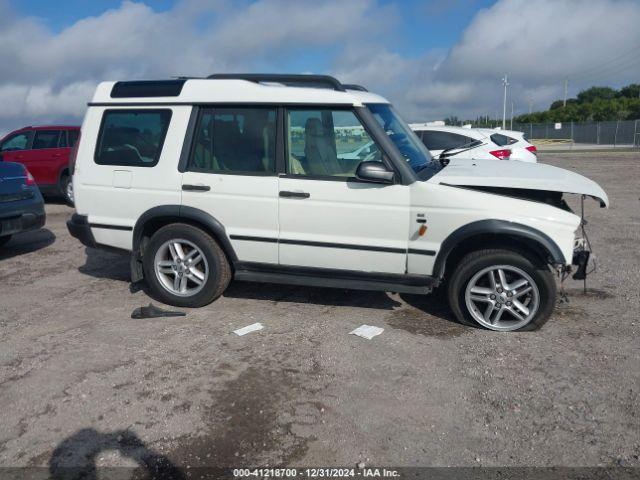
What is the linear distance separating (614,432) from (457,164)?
290cm

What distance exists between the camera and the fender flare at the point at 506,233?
4.21 m

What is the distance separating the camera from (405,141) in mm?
5051

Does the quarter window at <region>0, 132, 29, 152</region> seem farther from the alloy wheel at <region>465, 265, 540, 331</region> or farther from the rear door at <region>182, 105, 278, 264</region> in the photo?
the alloy wheel at <region>465, 265, 540, 331</region>

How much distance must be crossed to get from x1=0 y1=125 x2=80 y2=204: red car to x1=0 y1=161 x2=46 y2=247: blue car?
424 cm

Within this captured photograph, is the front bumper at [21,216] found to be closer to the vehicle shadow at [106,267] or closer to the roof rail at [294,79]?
the vehicle shadow at [106,267]

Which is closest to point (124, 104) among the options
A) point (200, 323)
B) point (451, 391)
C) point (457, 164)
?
point (200, 323)

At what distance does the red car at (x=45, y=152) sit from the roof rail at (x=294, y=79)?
8.00 meters

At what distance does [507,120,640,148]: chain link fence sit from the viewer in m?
38.5

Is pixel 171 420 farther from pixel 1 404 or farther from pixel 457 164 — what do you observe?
pixel 457 164

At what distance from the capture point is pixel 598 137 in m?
42.2

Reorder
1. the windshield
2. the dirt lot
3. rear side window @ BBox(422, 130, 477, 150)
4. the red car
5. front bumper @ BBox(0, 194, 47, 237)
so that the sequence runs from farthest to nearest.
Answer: the red car < rear side window @ BBox(422, 130, 477, 150) < front bumper @ BBox(0, 194, 47, 237) < the windshield < the dirt lot

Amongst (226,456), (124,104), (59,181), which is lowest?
(226,456)

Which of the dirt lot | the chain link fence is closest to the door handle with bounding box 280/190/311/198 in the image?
the dirt lot

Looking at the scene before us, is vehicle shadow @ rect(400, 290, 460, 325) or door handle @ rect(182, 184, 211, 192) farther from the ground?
door handle @ rect(182, 184, 211, 192)
